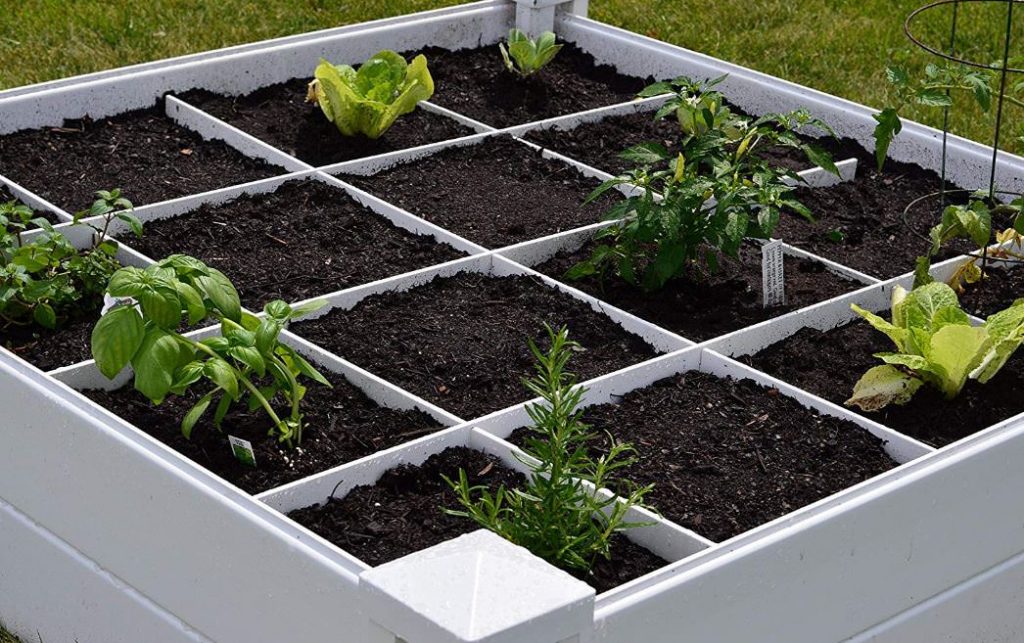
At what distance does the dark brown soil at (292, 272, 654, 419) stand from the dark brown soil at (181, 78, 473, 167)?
0.91m

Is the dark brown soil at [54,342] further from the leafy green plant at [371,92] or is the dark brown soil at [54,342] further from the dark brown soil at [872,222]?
the dark brown soil at [872,222]

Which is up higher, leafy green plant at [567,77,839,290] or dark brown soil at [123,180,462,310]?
leafy green plant at [567,77,839,290]

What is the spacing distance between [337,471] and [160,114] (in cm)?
219

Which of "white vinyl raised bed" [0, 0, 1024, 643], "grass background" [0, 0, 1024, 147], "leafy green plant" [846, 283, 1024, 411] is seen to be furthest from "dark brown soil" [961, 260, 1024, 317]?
"grass background" [0, 0, 1024, 147]

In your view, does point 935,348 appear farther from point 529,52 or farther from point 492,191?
point 529,52

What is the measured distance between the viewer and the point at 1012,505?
2.96m

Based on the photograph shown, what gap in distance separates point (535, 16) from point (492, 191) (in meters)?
1.29

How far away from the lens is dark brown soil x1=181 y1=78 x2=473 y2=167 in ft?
14.7

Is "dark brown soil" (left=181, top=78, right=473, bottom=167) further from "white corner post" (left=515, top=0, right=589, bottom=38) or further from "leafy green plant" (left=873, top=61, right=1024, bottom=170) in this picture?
"leafy green plant" (left=873, top=61, right=1024, bottom=170)

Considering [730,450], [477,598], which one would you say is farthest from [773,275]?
[477,598]

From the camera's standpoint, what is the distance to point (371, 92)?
4.55 meters

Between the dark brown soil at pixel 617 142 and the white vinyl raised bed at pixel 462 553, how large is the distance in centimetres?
80

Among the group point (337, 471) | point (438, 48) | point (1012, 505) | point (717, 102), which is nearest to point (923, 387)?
point (1012, 505)

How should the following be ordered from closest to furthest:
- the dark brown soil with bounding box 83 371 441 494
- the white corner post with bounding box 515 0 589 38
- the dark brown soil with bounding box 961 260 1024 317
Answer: the dark brown soil with bounding box 83 371 441 494 → the dark brown soil with bounding box 961 260 1024 317 → the white corner post with bounding box 515 0 589 38
